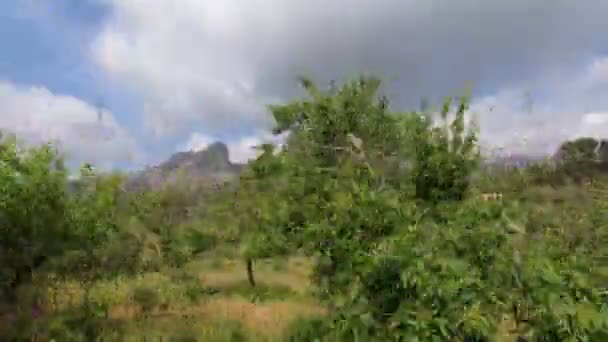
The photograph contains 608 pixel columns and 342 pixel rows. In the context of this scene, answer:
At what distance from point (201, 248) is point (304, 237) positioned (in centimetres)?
3025

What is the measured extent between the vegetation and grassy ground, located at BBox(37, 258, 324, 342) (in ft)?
0.36

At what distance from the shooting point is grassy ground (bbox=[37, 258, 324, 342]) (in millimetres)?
16391

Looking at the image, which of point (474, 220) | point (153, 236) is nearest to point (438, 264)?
point (474, 220)

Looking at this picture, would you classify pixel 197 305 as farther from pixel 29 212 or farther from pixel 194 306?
pixel 29 212

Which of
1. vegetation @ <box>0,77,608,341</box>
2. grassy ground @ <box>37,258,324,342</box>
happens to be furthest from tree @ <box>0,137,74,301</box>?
grassy ground @ <box>37,258,324,342</box>

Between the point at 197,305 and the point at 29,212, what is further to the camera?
the point at 197,305

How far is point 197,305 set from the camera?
73.8 feet

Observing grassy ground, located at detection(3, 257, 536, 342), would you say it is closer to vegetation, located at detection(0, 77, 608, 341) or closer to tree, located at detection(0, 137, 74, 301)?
vegetation, located at detection(0, 77, 608, 341)

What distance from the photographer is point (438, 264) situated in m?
6.27

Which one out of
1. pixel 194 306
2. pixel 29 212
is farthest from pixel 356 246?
pixel 194 306

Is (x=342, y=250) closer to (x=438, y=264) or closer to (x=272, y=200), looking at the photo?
(x=438, y=264)

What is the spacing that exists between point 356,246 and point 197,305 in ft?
55.1

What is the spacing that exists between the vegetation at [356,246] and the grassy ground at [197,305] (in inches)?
4.4

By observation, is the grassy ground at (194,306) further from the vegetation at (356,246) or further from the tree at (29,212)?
the tree at (29,212)
